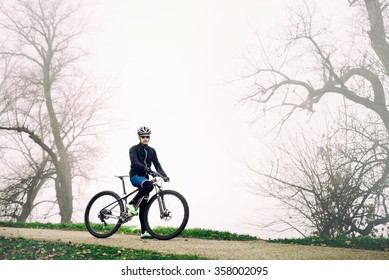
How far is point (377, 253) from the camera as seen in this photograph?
28.7ft

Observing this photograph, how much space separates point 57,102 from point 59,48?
86.9 inches

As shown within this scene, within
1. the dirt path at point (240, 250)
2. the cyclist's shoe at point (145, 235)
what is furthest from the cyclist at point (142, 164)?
the dirt path at point (240, 250)

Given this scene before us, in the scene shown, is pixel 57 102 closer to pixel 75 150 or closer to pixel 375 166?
pixel 75 150

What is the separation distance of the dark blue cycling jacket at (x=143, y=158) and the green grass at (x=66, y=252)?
4.63 feet

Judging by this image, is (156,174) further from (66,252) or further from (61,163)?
(61,163)

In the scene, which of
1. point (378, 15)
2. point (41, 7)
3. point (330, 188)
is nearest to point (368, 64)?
point (378, 15)

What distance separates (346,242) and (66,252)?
5815 millimetres

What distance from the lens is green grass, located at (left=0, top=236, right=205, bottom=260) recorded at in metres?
7.73

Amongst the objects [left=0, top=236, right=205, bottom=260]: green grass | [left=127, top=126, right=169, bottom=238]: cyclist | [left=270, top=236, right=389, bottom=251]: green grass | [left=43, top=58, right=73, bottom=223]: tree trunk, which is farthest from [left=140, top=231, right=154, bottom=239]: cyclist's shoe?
[left=43, top=58, right=73, bottom=223]: tree trunk

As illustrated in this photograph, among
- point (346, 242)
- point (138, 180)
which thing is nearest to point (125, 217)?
point (138, 180)

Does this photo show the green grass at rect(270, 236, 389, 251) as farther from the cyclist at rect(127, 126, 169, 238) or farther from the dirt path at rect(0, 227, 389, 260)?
the cyclist at rect(127, 126, 169, 238)

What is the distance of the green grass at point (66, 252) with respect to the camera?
773cm

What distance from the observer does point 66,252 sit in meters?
8.49
